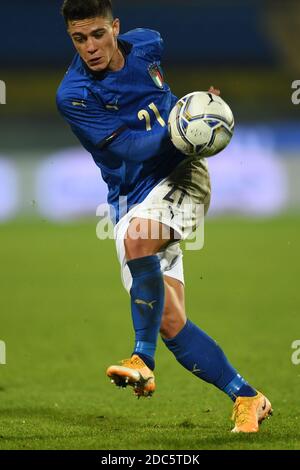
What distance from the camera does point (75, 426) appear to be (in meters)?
4.55

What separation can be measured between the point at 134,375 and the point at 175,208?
0.89 m

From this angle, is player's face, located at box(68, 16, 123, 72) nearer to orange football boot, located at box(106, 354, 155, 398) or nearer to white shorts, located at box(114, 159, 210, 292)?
white shorts, located at box(114, 159, 210, 292)

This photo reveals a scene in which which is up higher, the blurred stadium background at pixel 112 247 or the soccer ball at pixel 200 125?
the soccer ball at pixel 200 125

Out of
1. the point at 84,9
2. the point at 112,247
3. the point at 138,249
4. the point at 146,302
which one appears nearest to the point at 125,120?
the point at 84,9

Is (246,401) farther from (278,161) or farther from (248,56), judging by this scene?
(248,56)

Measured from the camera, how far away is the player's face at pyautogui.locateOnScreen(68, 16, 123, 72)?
4.28 meters

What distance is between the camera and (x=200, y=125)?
4211 mm

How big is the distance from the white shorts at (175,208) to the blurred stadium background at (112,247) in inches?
31.9

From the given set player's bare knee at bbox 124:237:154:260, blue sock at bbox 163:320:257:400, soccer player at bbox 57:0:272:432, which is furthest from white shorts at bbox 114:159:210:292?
blue sock at bbox 163:320:257:400

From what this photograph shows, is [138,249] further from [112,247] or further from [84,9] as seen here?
[112,247]

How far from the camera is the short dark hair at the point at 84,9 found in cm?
427

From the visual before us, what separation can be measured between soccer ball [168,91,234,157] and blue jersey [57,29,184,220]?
0.14m

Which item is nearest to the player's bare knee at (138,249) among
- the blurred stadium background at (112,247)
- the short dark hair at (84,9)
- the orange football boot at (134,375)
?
the orange football boot at (134,375)

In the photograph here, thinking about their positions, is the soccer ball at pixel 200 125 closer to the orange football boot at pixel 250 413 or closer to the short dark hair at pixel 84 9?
the short dark hair at pixel 84 9
